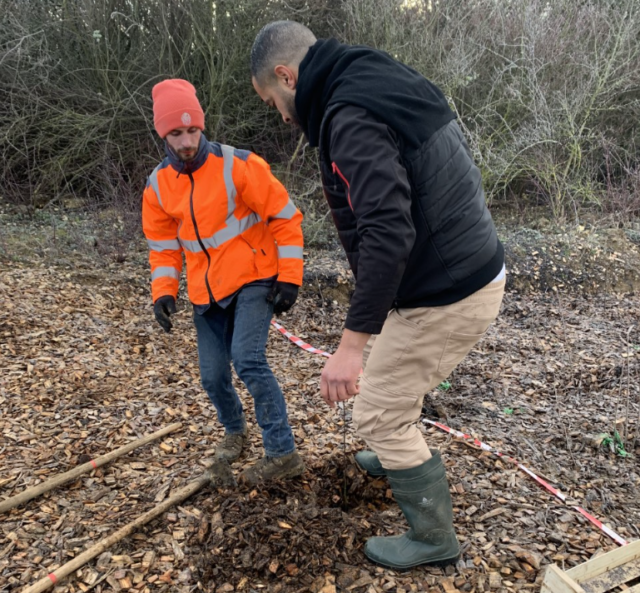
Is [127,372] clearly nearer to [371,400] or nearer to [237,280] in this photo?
[237,280]

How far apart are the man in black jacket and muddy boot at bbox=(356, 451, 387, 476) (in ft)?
1.97

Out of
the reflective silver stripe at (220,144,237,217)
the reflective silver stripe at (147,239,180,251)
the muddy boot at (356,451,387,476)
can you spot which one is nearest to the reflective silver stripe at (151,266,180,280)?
the reflective silver stripe at (147,239,180,251)

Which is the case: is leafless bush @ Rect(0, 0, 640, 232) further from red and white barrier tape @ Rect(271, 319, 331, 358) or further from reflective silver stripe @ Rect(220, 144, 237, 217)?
reflective silver stripe @ Rect(220, 144, 237, 217)

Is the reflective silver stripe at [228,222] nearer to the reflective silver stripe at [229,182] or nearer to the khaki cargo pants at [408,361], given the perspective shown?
the reflective silver stripe at [229,182]

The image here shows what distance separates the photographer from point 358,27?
8438mm

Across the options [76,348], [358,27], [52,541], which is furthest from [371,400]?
[358,27]

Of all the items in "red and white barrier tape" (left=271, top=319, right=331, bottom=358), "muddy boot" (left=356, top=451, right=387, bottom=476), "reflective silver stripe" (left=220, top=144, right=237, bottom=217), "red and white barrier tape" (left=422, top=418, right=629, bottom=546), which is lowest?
"red and white barrier tape" (left=271, top=319, right=331, bottom=358)

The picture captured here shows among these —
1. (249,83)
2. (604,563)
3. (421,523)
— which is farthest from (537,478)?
(249,83)

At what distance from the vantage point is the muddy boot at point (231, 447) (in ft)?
9.90

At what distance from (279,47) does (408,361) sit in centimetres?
125

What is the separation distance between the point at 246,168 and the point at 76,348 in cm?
266

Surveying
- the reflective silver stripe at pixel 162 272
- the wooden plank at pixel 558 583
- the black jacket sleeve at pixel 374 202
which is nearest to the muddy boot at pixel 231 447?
the reflective silver stripe at pixel 162 272

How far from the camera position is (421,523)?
235cm

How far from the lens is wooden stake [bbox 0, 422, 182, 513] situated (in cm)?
276
